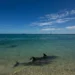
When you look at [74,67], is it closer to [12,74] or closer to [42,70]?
[42,70]

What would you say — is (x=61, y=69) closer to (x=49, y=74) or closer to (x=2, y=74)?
(x=49, y=74)

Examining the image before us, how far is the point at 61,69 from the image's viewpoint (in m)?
9.37

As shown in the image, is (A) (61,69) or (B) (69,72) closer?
(B) (69,72)

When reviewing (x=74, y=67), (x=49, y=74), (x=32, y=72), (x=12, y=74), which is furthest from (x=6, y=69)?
(x=74, y=67)

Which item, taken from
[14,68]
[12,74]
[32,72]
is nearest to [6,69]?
[14,68]

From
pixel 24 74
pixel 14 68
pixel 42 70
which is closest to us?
pixel 24 74

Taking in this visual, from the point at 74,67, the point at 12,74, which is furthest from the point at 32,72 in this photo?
the point at 74,67

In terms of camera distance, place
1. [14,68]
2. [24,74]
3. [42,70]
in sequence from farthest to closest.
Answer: [14,68] → [42,70] → [24,74]

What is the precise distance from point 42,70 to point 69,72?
1.75 meters

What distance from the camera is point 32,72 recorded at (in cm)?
893

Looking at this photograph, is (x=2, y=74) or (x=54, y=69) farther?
(x=54, y=69)

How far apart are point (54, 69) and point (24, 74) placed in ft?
6.82

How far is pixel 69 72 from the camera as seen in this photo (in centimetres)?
873

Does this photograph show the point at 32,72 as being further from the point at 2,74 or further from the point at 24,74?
the point at 2,74
